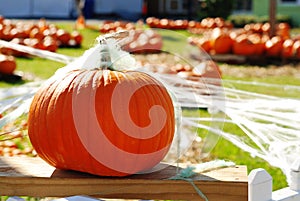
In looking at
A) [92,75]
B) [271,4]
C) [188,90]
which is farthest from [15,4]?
[92,75]

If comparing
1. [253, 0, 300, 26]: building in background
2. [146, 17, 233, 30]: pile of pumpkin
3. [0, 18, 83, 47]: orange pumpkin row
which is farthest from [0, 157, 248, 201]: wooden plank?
[253, 0, 300, 26]: building in background

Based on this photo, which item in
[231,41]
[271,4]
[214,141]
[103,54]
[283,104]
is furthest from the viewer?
[271,4]

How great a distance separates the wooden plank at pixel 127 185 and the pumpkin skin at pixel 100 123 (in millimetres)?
53

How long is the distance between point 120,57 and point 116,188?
535mm

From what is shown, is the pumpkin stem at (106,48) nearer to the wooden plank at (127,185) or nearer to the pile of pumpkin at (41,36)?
the wooden plank at (127,185)

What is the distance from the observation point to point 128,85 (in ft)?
8.82

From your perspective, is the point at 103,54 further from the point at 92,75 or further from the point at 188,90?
the point at 188,90

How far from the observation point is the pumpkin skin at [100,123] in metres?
2.63

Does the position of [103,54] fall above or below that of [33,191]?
above

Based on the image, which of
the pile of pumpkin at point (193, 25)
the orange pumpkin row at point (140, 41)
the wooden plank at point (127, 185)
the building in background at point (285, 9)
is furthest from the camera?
the building in background at point (285, 9)

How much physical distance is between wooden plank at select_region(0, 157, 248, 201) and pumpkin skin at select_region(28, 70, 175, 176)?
53 mm

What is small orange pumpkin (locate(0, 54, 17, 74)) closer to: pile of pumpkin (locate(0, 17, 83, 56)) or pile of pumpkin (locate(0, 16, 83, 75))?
pile of pumpkin (locate(0, 16, 83, 75))

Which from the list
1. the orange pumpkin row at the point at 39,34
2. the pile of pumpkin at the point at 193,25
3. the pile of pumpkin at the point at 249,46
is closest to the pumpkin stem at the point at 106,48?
the pile of pumpkin at the point at 249,46

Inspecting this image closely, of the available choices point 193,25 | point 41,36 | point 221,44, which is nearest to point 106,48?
point 221,44
